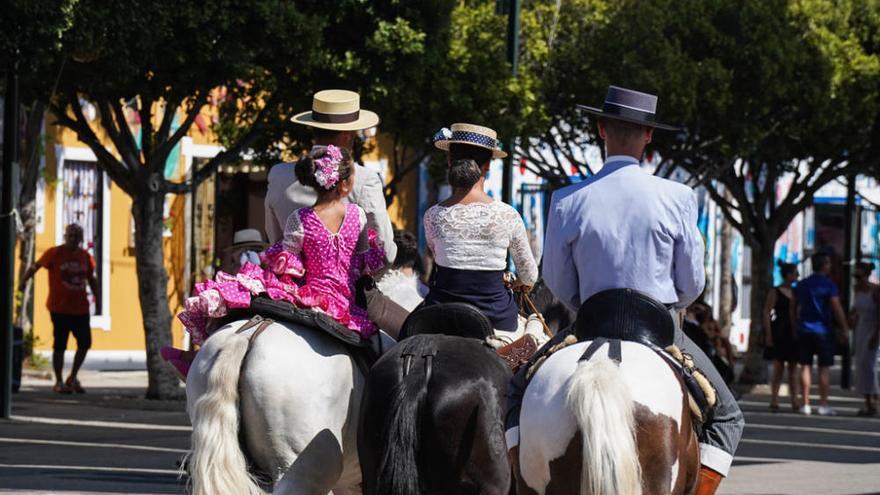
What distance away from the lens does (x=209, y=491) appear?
7.17 m

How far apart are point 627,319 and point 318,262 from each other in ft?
6.35

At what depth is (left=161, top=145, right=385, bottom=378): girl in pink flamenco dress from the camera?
7938mm

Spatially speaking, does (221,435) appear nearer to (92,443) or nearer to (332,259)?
(332,259)

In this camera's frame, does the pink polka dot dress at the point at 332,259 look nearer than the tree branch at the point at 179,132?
Yes

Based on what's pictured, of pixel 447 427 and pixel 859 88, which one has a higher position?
pixel 859 88

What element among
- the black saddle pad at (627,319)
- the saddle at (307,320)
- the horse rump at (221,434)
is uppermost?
the black saddle pad at (627,319)

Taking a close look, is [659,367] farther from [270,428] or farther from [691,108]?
[691,108]

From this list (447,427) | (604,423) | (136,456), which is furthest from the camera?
(136,456)

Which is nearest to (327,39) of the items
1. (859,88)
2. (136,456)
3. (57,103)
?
(57,103)

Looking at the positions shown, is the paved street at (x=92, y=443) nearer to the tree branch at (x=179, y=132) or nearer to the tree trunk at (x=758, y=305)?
the tree branch at (x=179, y=132)

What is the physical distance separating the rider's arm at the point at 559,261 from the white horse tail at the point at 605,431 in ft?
3.05

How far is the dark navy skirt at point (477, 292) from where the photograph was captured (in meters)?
8.19

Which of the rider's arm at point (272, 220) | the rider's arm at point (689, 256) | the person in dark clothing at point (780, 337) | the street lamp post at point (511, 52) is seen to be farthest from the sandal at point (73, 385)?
the rider's arm at point (689, 256)

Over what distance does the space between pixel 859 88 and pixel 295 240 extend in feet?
61.1
